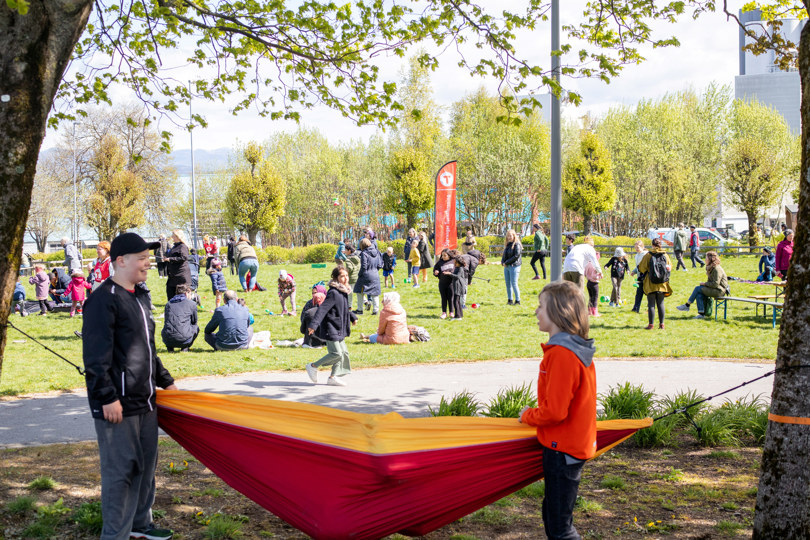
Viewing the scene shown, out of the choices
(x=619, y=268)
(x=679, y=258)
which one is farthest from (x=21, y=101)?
(x=679, y=258)

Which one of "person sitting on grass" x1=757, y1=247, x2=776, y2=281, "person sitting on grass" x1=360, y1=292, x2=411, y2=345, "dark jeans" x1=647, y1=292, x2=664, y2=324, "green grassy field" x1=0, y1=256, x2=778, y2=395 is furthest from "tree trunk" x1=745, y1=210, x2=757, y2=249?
"person sitting on grass" x1=360, y1=292, x2=411, y2=345

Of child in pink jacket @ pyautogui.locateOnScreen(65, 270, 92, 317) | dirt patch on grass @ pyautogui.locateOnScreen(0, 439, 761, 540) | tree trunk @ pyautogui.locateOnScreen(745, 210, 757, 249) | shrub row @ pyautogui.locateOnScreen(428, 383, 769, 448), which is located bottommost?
dirt patch on grass @ pyautogui.locateOnScreen(0, 439, 761, 540)

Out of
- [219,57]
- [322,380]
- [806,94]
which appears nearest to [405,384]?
[322,380]

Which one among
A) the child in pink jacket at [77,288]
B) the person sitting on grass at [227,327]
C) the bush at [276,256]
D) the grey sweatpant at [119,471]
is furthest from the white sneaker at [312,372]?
the bush at [276,256]

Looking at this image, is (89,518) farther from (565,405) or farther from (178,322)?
(178,322)

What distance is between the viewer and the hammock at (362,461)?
12.4 ft

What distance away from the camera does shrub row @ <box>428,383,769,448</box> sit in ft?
20.9

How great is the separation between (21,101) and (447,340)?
32.7ft

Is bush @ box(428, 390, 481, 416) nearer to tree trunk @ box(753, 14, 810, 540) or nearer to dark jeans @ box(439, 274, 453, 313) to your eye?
tree trunk @ box(753, 14, 810, 540)

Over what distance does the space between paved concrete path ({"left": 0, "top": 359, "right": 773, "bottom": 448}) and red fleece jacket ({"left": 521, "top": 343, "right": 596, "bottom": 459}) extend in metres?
4.09

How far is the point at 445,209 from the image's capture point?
24.5 m

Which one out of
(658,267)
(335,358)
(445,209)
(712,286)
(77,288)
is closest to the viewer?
(335,358)

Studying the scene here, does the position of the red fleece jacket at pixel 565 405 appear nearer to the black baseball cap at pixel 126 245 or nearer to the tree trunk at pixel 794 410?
the tree trunk at pixel 794 410

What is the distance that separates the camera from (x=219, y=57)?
8242mm
